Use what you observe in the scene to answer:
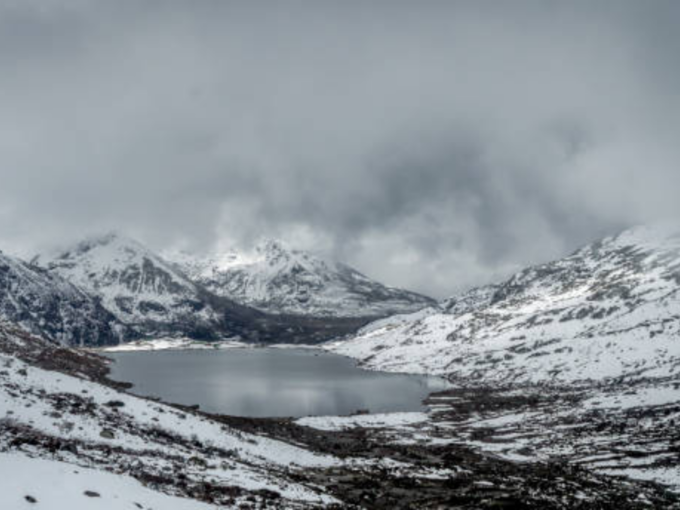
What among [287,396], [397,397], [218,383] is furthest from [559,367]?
[218,383]

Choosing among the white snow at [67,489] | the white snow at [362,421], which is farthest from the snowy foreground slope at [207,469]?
the white snow at [362,421]

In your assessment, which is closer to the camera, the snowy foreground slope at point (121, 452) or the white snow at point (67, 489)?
the white snow at point (67, 489)

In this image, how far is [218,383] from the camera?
187500 millimetres

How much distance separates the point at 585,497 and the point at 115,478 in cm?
3515

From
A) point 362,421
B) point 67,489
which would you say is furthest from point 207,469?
point 362,421

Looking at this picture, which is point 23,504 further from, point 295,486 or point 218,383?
point 218,383

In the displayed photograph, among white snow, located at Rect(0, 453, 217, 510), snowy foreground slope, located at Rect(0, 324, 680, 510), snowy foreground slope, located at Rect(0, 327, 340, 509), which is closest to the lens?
white snow, located at Rect(0, 453, 217, 510)

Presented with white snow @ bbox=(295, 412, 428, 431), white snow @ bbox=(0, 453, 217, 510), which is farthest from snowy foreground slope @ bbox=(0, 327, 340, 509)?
white snow @ bbox=(295, 412, 428, 431)

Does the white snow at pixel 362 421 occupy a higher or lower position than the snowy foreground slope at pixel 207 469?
higher

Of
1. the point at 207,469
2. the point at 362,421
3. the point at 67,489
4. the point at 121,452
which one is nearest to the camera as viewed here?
the point at 67,489

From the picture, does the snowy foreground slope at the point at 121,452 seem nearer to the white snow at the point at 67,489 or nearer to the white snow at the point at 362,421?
the white snow at the point at 67,489

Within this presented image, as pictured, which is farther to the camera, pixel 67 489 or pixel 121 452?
pixel 121 452

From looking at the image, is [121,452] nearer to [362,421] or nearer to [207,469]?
[207,469]

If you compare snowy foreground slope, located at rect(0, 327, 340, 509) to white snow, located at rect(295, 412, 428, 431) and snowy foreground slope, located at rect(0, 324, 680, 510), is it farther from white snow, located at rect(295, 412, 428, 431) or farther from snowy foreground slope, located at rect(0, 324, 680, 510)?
white snow, located at rect(295, 412, 428, 431)
